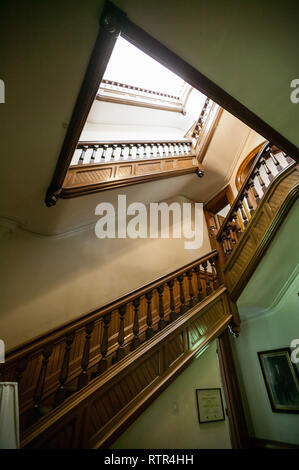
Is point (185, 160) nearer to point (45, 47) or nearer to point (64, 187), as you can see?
point (64, 187)

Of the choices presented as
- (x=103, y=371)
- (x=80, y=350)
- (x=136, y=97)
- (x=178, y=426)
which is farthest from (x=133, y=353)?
(x=136, y=97)

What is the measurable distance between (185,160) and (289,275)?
2930 mm

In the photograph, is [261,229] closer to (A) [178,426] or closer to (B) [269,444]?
(A) [178,426]

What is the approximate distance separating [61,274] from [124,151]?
2.33m

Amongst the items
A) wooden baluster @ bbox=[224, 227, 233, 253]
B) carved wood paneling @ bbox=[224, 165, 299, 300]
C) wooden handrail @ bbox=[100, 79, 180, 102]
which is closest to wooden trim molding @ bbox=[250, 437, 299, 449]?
carved wood paneling @ bbox=[224, 165, 299, 300]

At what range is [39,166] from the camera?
234 cm

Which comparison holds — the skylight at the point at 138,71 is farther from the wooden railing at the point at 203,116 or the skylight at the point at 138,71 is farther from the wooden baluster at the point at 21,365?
the wooden baluster at the point at 21,365

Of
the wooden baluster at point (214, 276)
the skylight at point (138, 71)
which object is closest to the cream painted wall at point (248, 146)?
the wooden baluster at point (214, 276)

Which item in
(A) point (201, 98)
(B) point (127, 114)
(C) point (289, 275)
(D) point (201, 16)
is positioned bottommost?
(C) point (289, 275)

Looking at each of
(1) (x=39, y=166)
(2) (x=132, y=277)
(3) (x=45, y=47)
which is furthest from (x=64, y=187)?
(2) (x=132, y=277)

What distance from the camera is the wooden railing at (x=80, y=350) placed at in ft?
5.03

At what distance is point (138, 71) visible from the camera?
6.20 metres

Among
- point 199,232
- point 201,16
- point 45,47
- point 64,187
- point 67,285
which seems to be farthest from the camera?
point 199,232

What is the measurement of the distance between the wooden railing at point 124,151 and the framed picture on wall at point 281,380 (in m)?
4.37
